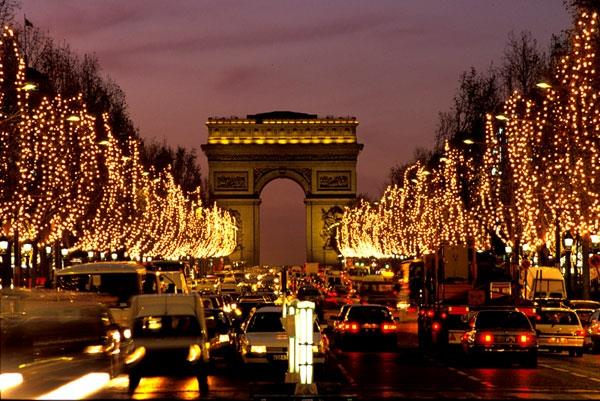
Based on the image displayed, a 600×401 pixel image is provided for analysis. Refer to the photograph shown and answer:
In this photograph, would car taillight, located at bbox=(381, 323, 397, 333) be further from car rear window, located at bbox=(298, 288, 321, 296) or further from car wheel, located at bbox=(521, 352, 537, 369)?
car rear window, located at bbox=(298, 288, 321, 296)

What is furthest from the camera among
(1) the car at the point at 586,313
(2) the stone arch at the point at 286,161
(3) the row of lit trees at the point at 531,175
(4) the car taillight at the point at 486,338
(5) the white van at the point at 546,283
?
(2) the stone arch at the point at 286,161

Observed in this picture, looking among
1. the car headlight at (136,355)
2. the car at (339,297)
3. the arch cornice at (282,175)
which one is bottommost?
the car headlight at (136,355)

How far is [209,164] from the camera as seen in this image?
167m

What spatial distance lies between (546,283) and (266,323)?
3290cm

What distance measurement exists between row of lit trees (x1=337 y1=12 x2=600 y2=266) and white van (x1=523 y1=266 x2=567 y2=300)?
232 cm

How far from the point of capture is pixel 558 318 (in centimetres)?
3991

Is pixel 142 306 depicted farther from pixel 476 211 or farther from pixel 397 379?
pixel 476 211

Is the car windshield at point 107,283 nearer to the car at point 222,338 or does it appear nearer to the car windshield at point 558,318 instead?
the car at point 222,338

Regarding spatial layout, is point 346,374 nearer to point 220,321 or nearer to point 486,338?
point 486,338

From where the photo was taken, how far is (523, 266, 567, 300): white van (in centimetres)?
6106

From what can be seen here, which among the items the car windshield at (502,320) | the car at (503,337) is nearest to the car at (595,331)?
the car windshield at (502,320)

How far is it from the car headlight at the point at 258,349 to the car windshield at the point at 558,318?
1326 cm

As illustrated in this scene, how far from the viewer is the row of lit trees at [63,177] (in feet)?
178

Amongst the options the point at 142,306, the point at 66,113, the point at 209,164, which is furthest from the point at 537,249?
the point at 209,164
